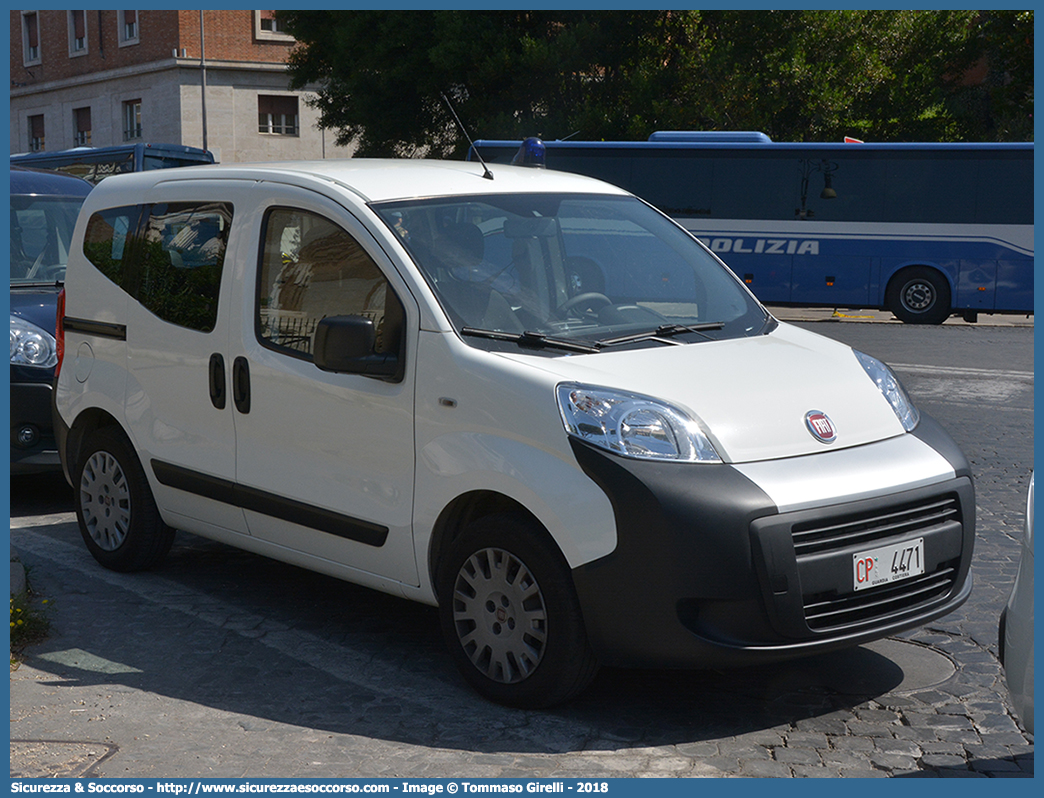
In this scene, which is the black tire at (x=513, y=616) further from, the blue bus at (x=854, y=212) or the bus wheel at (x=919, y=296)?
the bus wheel at (x=919, y=296)

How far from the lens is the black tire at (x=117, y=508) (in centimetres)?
571

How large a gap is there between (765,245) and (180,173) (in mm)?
17306

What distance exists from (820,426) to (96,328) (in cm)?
342

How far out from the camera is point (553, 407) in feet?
13.0

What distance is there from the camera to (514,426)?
405cm

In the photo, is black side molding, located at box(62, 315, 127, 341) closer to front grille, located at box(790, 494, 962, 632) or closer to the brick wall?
front grille, located at box(790, 494, 962, 632)

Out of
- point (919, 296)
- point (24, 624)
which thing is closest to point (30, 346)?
point (24, 624)

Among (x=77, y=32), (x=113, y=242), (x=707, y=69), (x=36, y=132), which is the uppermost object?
(x=77, y=32)

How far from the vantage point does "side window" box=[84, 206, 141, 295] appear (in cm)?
578

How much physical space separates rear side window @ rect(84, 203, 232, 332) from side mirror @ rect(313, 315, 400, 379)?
3.19ft

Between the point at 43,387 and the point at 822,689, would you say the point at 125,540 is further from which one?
the point at 822,689

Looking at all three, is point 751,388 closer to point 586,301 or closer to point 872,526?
point 872,526

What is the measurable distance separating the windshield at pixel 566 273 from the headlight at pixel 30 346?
3.39m

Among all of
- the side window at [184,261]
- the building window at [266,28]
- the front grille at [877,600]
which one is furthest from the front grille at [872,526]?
the building window at [266,28]
